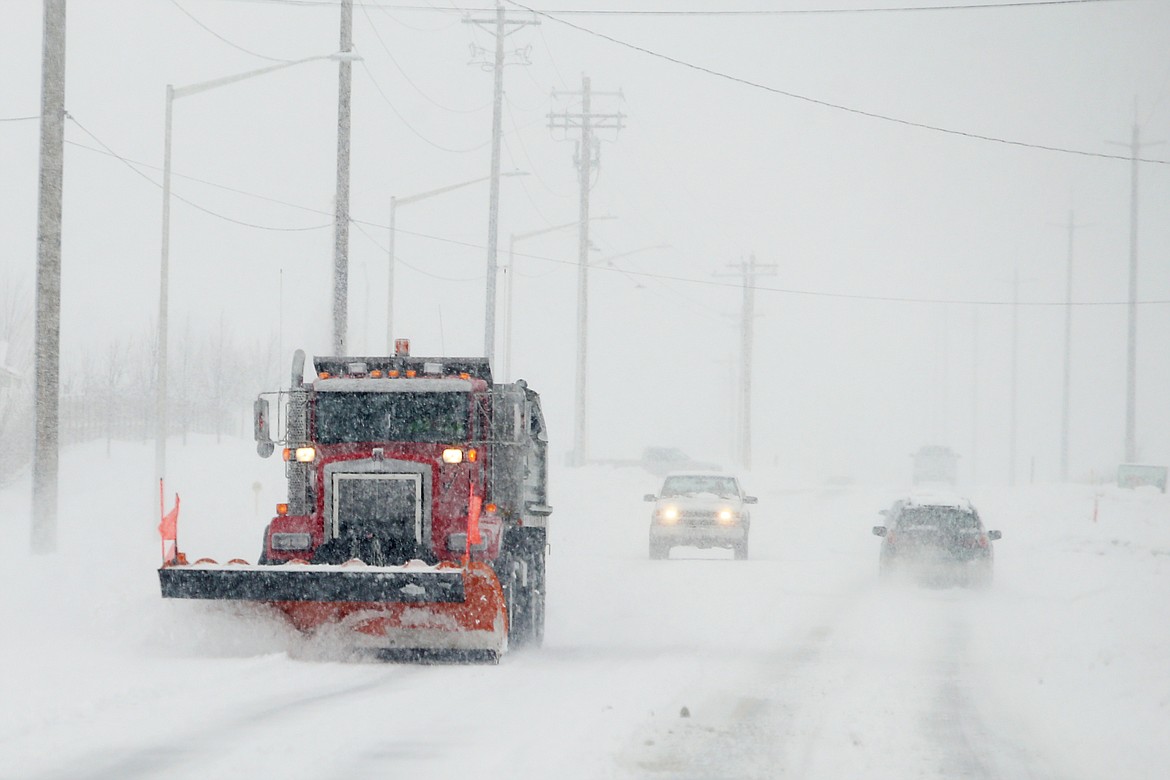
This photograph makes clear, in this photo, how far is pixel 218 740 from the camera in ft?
29.5

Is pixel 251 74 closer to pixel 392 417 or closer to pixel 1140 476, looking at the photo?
pixel 392 417

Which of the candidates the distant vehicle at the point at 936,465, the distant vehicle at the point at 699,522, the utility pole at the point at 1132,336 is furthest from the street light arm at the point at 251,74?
the distant vehicle at the point at 936,465

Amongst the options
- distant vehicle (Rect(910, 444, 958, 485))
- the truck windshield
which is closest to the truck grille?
the truck windshield

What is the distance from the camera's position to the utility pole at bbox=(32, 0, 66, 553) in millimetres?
17828

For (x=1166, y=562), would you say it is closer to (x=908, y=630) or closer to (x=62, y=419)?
(x=908, y=630)

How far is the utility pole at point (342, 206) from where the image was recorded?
25.6 m

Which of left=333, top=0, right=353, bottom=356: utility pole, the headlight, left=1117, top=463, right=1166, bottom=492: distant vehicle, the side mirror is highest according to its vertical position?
left=333, top=0, right=353, bottom=356: utility pole

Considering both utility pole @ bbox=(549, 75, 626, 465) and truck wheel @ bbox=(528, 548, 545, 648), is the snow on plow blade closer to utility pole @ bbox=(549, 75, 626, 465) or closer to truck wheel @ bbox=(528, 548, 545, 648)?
truck wheel @ bbox=(528, 548, 545, 648)

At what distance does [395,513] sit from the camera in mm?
13906

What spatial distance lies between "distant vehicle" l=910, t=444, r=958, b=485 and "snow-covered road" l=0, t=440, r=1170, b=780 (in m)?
61.3

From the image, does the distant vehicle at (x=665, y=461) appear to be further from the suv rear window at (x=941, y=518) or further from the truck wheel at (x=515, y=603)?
the truck wheel at (x=515, y=603)

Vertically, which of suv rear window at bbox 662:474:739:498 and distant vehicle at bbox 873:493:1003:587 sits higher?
suv rear window at bbox 662:474:739:498

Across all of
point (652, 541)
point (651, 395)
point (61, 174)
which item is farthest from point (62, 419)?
point (651, 395)

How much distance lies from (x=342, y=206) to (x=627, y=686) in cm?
1604
